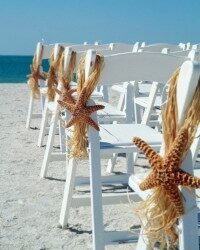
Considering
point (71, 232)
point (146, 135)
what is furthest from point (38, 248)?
point (146, 135)

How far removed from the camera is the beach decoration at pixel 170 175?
159cm

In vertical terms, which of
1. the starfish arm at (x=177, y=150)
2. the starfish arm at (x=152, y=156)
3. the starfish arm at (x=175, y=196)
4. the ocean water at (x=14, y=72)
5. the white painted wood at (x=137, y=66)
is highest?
the white painted wood at (x=137, y=66)

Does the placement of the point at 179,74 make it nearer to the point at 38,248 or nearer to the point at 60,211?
the point at 38,248

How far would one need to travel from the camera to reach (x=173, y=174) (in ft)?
5.23

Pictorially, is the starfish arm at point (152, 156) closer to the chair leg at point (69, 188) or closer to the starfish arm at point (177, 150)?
the starfish arm at point (177, 150)

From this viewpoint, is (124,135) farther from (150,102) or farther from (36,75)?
(36,75)

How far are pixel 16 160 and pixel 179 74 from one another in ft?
11.7

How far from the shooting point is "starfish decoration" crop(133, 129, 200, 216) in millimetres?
1578

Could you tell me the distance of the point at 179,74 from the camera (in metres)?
1.66

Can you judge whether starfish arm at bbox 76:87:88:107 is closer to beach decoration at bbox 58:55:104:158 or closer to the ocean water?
beach decoration at bbox 58:55:104:158

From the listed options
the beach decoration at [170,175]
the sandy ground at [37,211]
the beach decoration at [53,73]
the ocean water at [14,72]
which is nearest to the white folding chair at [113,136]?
the sandy ground at [37,211]

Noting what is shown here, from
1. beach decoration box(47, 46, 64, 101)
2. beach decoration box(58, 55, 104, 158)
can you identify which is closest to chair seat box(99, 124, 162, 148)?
beach decoration box(58, 55, 104, 158)

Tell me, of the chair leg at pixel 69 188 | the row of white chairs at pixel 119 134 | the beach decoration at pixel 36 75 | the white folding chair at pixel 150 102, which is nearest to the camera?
the row of white chairs at pixel 119 134

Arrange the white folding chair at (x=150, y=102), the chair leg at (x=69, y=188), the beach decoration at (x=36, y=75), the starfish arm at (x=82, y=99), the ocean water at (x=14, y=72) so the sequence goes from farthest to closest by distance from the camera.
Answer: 1. the ocean water at (x=14, y=72)
2. the beach decoration at (x=36, y=75)
3. the white folding chair at (x=150, y=102)
4. the chair leg at (x=69, y=188)
5. the starfish arm at (x=82, y=99)
